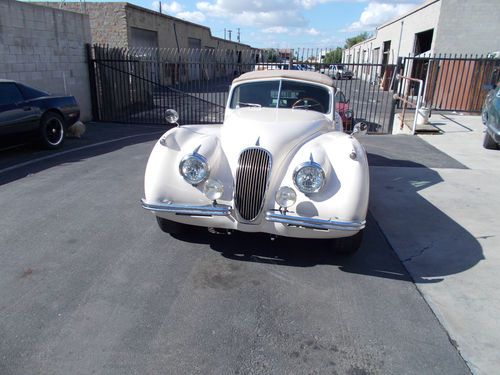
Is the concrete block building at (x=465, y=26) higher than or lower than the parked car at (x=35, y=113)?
higher

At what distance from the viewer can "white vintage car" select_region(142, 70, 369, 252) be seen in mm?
3316

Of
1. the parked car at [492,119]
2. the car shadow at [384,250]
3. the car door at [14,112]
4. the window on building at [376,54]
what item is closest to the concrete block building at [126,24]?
the car door at [14,112]

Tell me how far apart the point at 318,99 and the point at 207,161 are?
2.19 metres

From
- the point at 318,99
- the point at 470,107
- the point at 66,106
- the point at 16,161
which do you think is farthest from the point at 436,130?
the point at 16,161

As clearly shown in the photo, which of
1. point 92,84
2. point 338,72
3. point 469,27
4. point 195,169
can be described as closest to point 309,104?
point 195,169

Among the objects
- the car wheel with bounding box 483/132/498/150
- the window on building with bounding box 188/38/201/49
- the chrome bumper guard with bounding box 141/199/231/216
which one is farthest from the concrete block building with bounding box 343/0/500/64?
the window on building with bounding box 188/38/201/49

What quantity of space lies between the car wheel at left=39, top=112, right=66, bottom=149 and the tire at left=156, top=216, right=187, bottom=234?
5133mm

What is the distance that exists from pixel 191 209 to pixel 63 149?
608 centimetres

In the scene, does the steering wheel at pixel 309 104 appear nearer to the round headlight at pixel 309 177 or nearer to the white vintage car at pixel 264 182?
the white vintage car at pixel 264 182

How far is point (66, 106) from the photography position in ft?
27.5

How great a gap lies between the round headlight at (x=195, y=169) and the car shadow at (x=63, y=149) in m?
3.99

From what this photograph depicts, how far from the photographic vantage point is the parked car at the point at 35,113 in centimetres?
702

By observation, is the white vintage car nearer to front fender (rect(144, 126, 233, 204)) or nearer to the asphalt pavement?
front fender (rect(144, 126, 233, 204))

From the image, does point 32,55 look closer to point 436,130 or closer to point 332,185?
point 332,185
